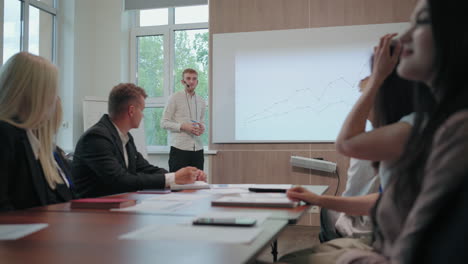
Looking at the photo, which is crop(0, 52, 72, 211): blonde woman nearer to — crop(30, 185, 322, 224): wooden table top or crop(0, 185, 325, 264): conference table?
crop(30, 185, 322, 224): wooden table top

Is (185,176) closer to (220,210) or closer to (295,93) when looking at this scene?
(220,210)

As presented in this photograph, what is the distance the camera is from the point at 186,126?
4320 mm

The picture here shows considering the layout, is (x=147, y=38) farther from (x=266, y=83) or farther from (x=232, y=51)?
(x=266, y=83)

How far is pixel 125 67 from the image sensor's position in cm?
554

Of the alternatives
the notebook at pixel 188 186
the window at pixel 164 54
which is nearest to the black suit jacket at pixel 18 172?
the notebook at pixel 188 186

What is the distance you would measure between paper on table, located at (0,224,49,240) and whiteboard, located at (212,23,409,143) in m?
3.63

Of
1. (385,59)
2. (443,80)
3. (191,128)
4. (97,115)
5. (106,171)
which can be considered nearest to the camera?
(443,80)

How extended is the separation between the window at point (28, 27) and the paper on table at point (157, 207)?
11.1 ft

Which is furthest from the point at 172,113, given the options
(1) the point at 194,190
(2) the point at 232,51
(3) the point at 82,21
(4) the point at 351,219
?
(4) the point at 351,219

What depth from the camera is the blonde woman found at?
1574 mm

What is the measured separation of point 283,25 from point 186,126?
162 cm

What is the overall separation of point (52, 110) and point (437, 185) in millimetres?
1574

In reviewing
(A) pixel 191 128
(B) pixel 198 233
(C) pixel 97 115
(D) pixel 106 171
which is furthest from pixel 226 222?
(C) pixel 97 115

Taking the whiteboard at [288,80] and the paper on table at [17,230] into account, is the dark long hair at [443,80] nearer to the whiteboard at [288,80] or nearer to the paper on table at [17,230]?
the paper on table at [17,230]
